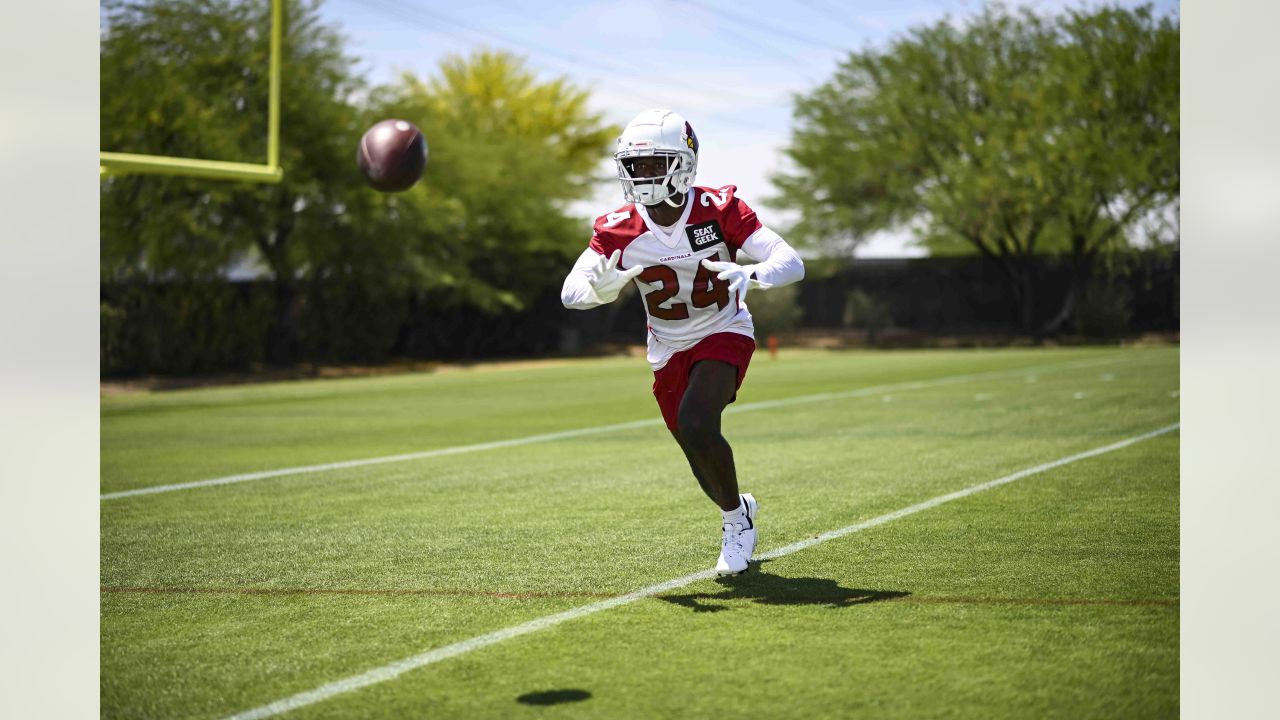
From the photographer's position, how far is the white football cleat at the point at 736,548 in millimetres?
6312

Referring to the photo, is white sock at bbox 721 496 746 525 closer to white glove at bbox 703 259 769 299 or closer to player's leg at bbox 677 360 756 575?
player's leg at bbox 677 360 756 575

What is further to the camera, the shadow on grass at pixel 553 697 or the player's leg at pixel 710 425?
the player's leg at pixel 710 425

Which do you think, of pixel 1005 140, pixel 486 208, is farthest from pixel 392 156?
pixel 1005 140

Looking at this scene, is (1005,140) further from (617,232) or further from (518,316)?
(617,232)

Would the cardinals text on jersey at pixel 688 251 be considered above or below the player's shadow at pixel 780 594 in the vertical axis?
above

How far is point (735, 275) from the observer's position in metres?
5.99

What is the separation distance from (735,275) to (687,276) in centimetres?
53

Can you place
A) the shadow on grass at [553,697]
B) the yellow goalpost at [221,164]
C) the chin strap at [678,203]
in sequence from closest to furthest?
the shadow on grass at [553,697], the chin strap at [678,203], the yellow goalpost at [221,164]

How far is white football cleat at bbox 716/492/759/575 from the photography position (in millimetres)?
6312

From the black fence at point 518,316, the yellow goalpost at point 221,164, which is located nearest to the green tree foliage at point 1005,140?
the black fence at point 518,316

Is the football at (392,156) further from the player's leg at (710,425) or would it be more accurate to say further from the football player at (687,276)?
the player's leg at (710,425)

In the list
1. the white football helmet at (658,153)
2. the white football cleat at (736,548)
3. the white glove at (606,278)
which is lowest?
the white football cleat at (736,548)

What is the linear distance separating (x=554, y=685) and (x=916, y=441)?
813 cm
